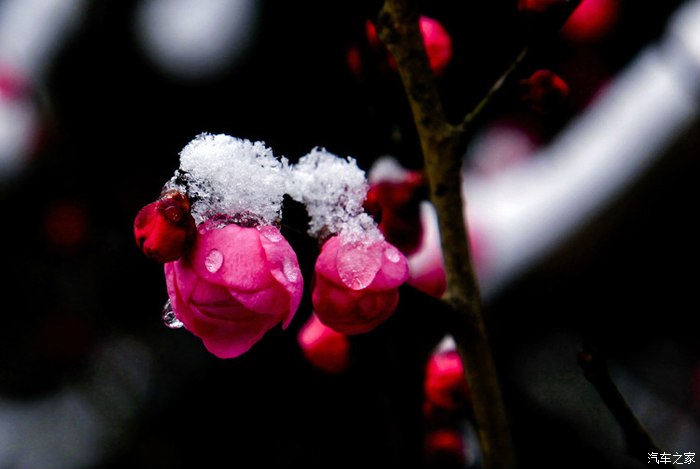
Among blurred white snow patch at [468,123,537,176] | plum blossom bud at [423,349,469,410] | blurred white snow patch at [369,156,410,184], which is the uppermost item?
blurred white snow patch at [369,156,410,184]

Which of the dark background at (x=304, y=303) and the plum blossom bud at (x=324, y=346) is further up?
the plum blossom bud at (x=324, y=346)

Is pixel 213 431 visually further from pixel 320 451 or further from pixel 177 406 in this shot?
pixel 320 451

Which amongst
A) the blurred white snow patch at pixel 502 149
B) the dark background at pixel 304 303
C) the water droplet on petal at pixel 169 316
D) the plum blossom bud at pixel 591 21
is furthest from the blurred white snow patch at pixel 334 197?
the blurred white snow patch at pixel 502 149

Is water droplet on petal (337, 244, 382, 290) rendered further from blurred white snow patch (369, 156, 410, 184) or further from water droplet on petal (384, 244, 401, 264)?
blurred white snow patch (369, 156, 410, 184)

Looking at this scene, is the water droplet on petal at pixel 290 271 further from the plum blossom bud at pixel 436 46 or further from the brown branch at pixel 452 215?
the plum blossom bud at pixel 436 46

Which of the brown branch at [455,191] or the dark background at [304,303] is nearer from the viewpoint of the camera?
the brown branch at [455,191]

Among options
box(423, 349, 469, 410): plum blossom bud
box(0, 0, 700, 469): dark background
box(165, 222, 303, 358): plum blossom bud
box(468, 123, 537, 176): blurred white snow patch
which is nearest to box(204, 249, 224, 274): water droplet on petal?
box(165, 222, 303, 358): plum blossom bud

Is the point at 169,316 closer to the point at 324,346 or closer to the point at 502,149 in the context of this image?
the point at 324,346

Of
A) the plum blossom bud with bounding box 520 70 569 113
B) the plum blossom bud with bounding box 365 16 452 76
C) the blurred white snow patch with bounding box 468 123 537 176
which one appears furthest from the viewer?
the blurred white snow patch with bounding box 468 123 537 176
